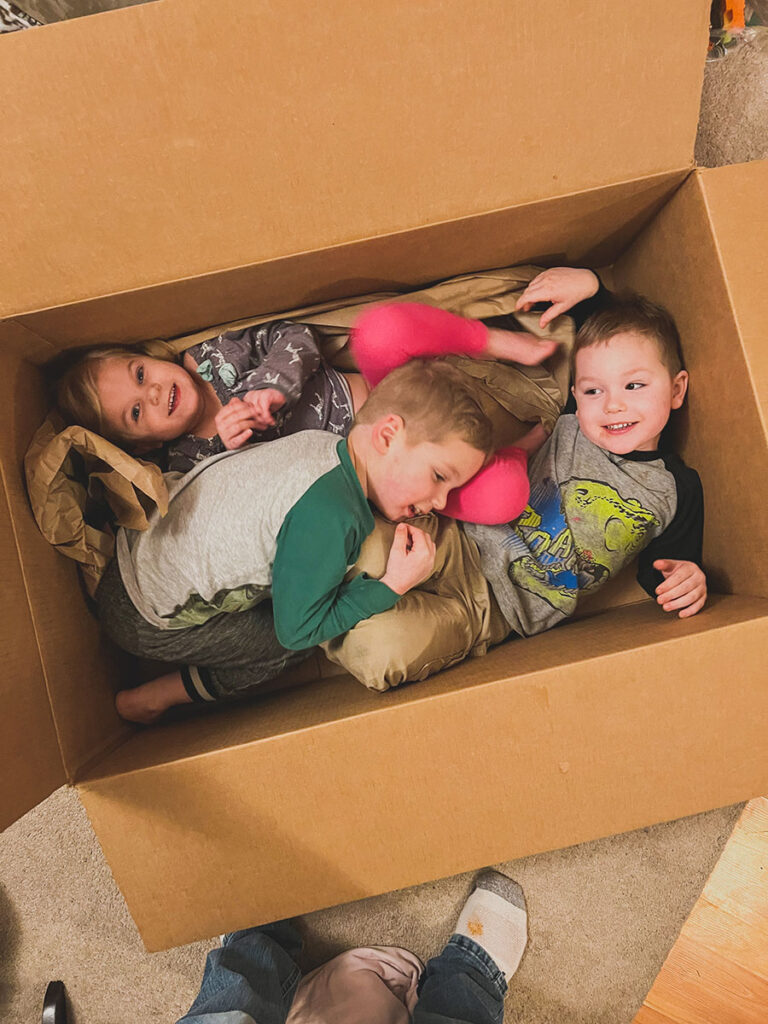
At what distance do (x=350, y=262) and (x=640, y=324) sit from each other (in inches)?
12.7

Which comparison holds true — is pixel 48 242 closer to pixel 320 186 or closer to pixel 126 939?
pixel 320 186

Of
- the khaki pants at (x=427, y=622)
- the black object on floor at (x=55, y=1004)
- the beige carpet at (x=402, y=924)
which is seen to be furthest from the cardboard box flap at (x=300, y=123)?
the black object on floor at (x=55, y=1004)

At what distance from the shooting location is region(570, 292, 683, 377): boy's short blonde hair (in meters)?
0.73

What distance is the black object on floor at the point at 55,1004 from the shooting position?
0.95m

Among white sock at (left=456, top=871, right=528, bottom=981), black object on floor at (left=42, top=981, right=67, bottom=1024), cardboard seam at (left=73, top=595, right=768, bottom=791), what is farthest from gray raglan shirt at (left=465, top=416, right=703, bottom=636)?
black object on floor at (left=42, top=981, right=67, bottom=1024)

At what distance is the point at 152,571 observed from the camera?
2.41ft

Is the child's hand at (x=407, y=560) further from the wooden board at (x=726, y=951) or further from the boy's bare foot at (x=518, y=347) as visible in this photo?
the wooden board at (x=726, y=951)

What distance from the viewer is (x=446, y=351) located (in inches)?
32.4

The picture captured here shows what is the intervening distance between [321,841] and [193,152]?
22.6 inches

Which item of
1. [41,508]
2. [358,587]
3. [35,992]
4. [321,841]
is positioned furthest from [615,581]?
[35,992]

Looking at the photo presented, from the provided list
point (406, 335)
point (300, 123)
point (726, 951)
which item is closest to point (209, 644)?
point (406, 335)

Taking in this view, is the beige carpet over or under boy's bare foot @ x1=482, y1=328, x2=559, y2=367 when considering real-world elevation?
under

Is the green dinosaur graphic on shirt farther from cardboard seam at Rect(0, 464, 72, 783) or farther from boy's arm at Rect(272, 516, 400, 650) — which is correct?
cardboard seam at Rect(0, 464, 72, 783)

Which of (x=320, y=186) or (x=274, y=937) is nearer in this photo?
(x=320, y=186)
